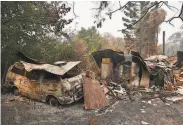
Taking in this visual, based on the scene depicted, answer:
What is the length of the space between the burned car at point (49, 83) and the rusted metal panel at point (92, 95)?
0.33 metres

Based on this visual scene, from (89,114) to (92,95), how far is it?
A: 1.22m

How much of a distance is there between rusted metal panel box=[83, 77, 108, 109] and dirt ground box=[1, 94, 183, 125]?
35 centimetres

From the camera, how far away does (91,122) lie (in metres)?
7.87

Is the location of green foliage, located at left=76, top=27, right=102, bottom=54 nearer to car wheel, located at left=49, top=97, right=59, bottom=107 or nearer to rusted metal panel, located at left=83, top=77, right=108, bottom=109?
rusted metal panel, located at left=83, top=77, right=108, bottom=109

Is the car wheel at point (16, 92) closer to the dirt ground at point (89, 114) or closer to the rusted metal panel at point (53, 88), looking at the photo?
the rusted metal panel at point (53, 88)

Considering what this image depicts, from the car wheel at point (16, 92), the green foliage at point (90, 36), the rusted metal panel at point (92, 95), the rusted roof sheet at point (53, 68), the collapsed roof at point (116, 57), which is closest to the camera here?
the rusted metal panel at point (92, 95)

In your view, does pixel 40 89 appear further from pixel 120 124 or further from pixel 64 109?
pixel 120 124

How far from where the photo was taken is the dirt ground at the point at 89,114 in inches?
316

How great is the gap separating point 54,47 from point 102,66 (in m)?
3.64

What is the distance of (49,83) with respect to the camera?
984 centimetres

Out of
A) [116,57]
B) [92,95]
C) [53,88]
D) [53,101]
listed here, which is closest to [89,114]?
[92,95]

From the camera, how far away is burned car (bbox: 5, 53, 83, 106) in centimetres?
959

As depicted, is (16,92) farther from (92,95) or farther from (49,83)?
(92,95)

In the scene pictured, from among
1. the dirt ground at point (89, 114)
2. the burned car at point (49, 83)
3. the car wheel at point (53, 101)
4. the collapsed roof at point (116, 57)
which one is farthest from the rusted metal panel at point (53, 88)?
the collapsed roof at point (116, 57)
